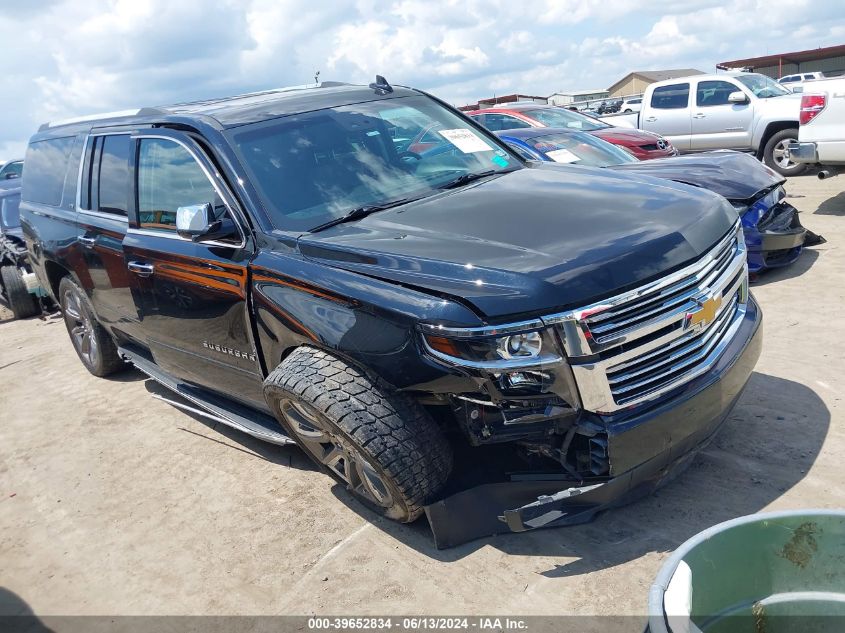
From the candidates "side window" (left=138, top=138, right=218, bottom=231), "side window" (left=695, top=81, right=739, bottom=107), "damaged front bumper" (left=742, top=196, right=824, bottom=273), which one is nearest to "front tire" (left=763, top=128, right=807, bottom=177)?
"side window" (left=695, top=81, right=739, bottom=107)

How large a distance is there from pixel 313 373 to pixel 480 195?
1.20 m

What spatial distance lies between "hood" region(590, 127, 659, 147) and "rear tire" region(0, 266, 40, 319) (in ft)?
24.9

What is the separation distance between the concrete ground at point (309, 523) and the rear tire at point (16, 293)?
4869mm

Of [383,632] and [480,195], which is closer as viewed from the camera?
[383,632]

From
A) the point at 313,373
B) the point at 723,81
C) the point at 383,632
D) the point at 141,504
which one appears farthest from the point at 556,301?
the point at 723,81

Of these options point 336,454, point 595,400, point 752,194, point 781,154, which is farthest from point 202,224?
point 781,154

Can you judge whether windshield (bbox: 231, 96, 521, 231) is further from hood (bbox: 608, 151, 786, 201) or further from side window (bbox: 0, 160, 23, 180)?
side window (bbox: 0, 160, 23, 180)

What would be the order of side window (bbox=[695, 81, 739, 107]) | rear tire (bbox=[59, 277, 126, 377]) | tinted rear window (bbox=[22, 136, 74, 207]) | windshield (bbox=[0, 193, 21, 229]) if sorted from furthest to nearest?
side window (bbox=[695, 81, 739, 107])
windshield (bbox=[0, 193, 21, 229])
rear tire (bbox=[59, 277, 126, 377])
tinted rear window (bbox=[22, 136, 74, 207])

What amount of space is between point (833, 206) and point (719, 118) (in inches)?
179

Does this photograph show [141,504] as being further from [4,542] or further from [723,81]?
[723,81]

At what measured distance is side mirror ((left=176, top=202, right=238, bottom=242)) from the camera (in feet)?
11.6

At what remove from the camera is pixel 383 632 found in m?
2.82

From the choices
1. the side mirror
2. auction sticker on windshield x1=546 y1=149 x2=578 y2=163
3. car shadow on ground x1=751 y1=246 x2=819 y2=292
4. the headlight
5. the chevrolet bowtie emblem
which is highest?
the side mirror

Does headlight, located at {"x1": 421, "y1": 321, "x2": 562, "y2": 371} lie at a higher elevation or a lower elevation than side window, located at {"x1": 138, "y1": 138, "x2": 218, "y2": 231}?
lower
